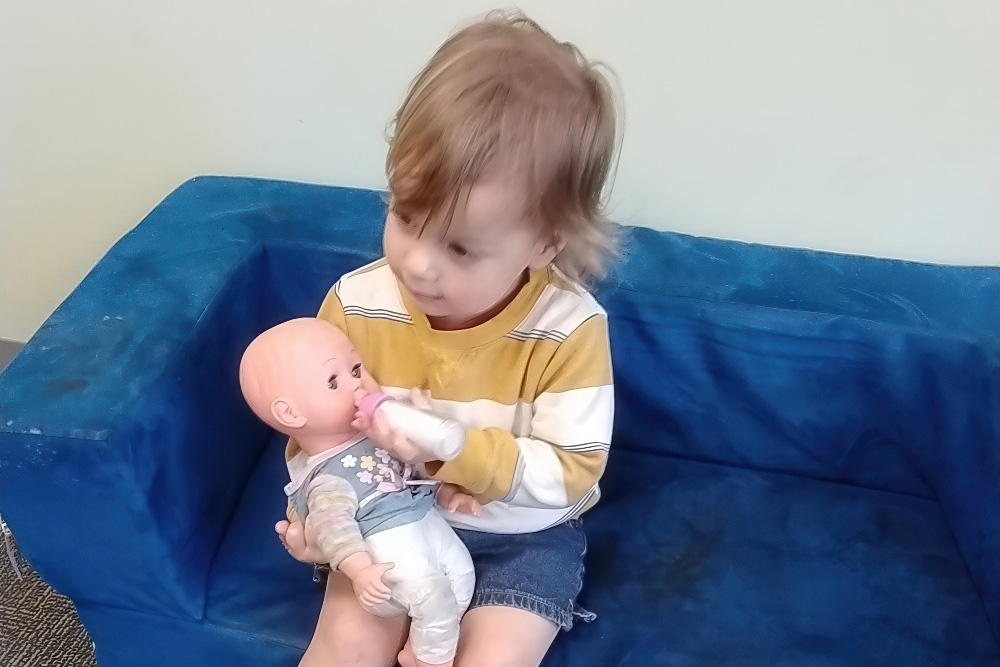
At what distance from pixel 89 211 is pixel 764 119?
3.90 feet

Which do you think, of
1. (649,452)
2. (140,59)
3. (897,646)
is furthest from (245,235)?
(897,646)

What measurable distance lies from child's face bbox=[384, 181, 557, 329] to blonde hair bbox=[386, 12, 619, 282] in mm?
14

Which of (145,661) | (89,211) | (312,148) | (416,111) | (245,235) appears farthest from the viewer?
(89,211)

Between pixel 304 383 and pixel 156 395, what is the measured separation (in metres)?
0.20

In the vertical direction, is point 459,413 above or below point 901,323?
below

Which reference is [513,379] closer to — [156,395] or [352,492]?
[352,492]

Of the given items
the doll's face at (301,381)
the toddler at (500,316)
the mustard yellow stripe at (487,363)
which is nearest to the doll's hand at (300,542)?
the toddler at (500,316)

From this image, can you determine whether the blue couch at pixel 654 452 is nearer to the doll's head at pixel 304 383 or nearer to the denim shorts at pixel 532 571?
the denim shorts at pixel 532 571

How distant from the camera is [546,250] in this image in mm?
904

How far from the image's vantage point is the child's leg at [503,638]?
905 millimetres

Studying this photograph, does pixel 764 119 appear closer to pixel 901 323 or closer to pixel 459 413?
pixel 901 323

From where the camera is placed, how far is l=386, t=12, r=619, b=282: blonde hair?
78 cm

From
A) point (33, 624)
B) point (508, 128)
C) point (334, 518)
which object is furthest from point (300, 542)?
point (33, 624)

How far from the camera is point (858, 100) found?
3.79ft
